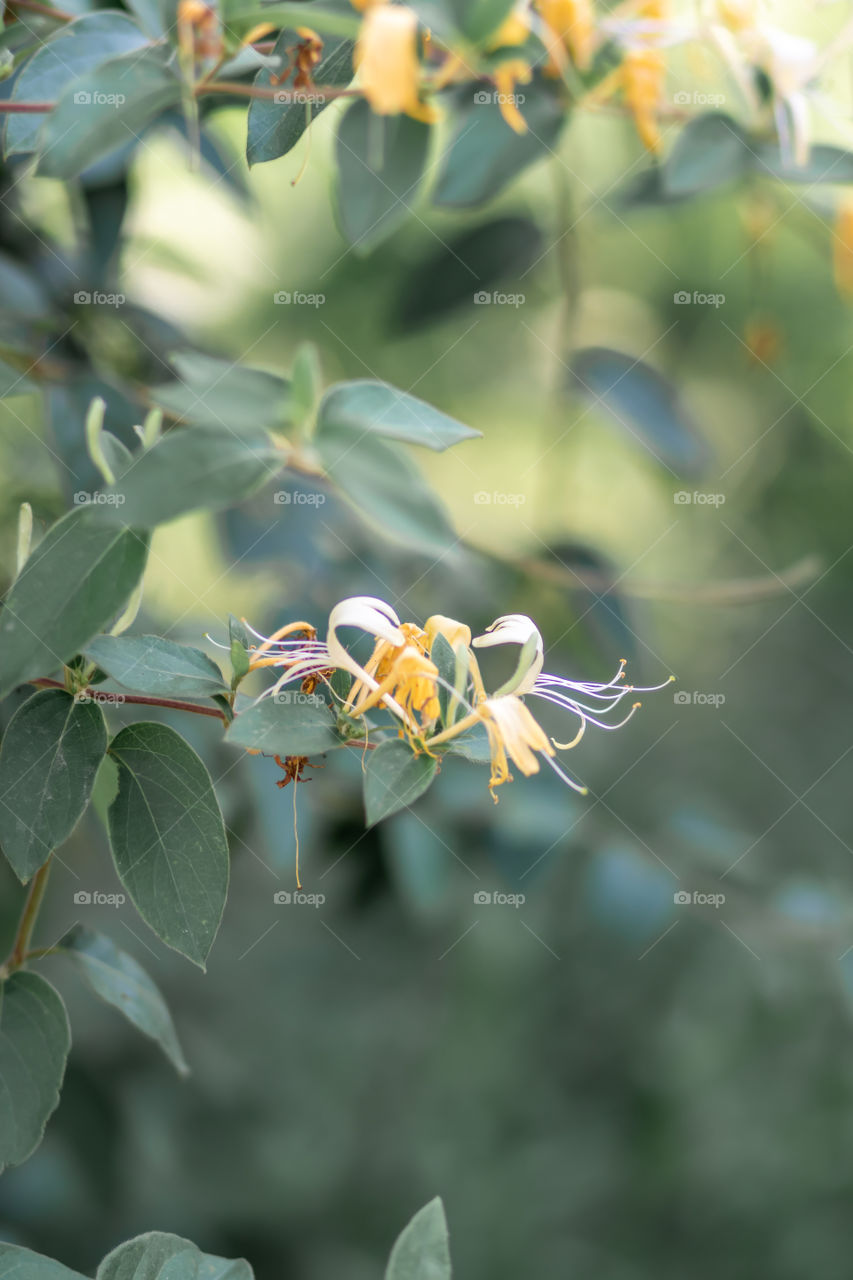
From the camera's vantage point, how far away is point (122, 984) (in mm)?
416

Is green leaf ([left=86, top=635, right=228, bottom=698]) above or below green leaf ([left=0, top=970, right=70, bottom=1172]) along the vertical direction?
above

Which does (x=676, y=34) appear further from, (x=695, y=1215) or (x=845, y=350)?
(x=695, y=1215)

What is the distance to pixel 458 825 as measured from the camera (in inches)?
33.2

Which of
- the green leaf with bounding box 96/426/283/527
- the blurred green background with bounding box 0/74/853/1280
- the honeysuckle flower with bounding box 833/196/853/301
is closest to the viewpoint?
the green leaf with bounding box 96/426/283/527

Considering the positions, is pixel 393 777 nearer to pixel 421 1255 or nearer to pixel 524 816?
pixel 421 1255

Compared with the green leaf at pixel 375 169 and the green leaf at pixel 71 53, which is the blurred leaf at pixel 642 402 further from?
the green leaf at pixel 71 53

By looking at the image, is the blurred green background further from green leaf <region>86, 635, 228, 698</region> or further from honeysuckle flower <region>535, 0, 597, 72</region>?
green leaf <region>86, 635, 228, 698</region>

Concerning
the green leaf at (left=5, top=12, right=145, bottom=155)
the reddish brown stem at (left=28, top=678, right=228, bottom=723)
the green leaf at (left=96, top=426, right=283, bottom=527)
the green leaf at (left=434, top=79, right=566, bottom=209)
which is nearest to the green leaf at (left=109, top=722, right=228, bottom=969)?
the reddish brown stem at (left=28, top=678, right=228, bottom=723)

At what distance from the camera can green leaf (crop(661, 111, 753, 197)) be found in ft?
1.84

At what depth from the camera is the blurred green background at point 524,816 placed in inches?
32.4

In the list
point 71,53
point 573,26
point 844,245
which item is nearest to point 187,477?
point 71,53

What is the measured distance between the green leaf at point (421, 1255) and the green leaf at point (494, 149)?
0.46 meters

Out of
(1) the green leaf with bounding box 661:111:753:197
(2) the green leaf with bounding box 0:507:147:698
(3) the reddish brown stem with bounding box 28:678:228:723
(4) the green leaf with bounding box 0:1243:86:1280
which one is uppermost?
(1) the green leaf with bounding box 661:111:753:197

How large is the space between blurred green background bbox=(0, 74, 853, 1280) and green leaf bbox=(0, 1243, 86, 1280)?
0.37 m
